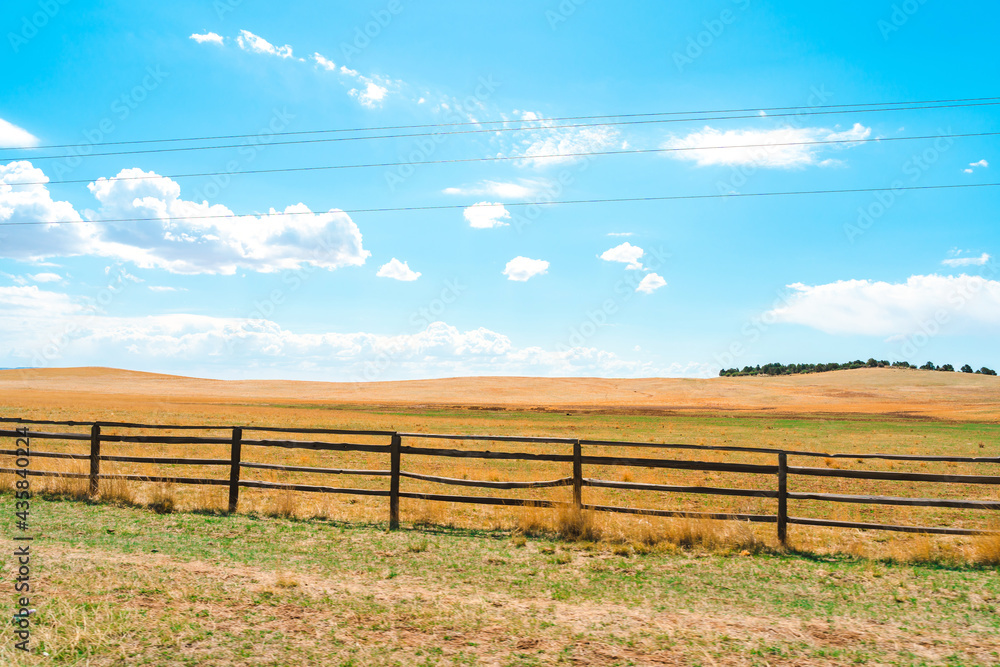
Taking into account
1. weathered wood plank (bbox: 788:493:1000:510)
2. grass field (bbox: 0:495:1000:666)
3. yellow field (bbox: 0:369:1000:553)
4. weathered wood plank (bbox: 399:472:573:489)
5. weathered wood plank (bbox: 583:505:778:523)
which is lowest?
yellow field (bbox: 0:369:1000:553)

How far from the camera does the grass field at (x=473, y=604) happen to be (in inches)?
206

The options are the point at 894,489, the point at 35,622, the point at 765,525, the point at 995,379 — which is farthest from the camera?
the point at 995,379

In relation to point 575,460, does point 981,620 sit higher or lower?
lower

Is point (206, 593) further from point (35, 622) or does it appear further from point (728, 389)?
point (728, 389)

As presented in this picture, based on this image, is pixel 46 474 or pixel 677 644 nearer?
pixel 677 644

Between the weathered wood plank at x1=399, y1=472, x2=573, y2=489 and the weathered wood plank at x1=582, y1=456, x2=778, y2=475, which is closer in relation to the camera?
the weathered wood plank at x1=582, y1=456, x2=778, y2=475

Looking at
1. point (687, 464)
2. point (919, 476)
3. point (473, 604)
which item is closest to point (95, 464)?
point (473, 604)

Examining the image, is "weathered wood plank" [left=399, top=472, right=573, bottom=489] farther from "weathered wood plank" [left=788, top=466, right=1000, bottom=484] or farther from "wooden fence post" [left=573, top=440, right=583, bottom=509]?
"weathered wood plank" [left=788, top=466, right=1000, bottom=484]

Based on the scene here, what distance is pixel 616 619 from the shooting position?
6.09 metres

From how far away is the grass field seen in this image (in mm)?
5242

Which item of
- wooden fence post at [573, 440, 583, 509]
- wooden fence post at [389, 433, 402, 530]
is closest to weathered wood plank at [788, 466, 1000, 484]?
wooden fence post at [573, 440, 583, 509]

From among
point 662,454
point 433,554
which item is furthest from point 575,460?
point 662,454

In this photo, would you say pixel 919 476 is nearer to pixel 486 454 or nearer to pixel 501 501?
pixel 501 501

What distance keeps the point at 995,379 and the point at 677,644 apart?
480ft
